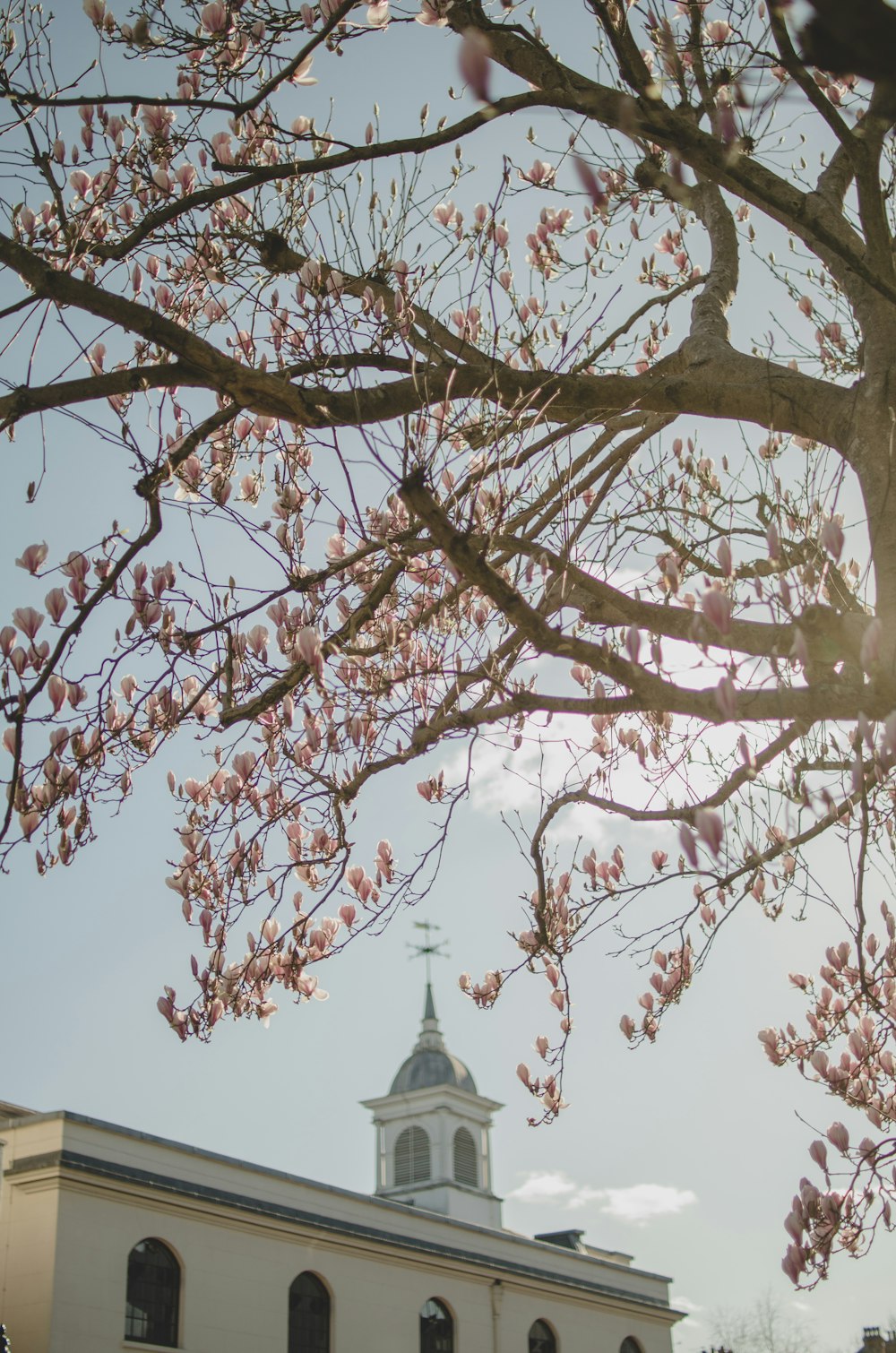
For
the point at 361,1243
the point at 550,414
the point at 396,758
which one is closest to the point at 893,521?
the point at 550,414

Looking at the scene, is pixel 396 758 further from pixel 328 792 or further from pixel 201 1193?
pixel 201 1193

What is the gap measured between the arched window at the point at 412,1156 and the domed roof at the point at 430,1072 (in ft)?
3.65

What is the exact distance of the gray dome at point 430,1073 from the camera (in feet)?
108

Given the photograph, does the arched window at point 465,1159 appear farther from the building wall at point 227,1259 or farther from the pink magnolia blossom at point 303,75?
the pink magnolia blossom at point 303,75

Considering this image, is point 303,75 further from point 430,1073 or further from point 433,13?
point 430,1073

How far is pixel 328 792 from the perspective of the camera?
5.42m

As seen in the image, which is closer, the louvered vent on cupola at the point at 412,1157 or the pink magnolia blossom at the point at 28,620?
the pink magnolia blossom at the point at 28,620

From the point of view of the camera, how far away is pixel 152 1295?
1622cm

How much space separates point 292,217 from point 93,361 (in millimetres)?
1476

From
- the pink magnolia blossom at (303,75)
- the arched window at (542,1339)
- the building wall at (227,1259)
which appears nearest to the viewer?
the pink magnolia blossom at (303,75)

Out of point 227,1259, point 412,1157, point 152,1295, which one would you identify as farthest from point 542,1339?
point 152,1295

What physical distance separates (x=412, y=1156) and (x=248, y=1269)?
47.8 ft

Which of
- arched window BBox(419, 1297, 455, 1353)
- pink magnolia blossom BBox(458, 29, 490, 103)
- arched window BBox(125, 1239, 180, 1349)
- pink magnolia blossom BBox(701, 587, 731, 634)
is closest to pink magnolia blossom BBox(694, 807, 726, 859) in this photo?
pink magnolia blossom BBox(701, 587, 731, 634)

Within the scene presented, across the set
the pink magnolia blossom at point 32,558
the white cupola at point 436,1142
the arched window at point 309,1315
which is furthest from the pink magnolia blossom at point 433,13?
the white cupola at point 436,1142
